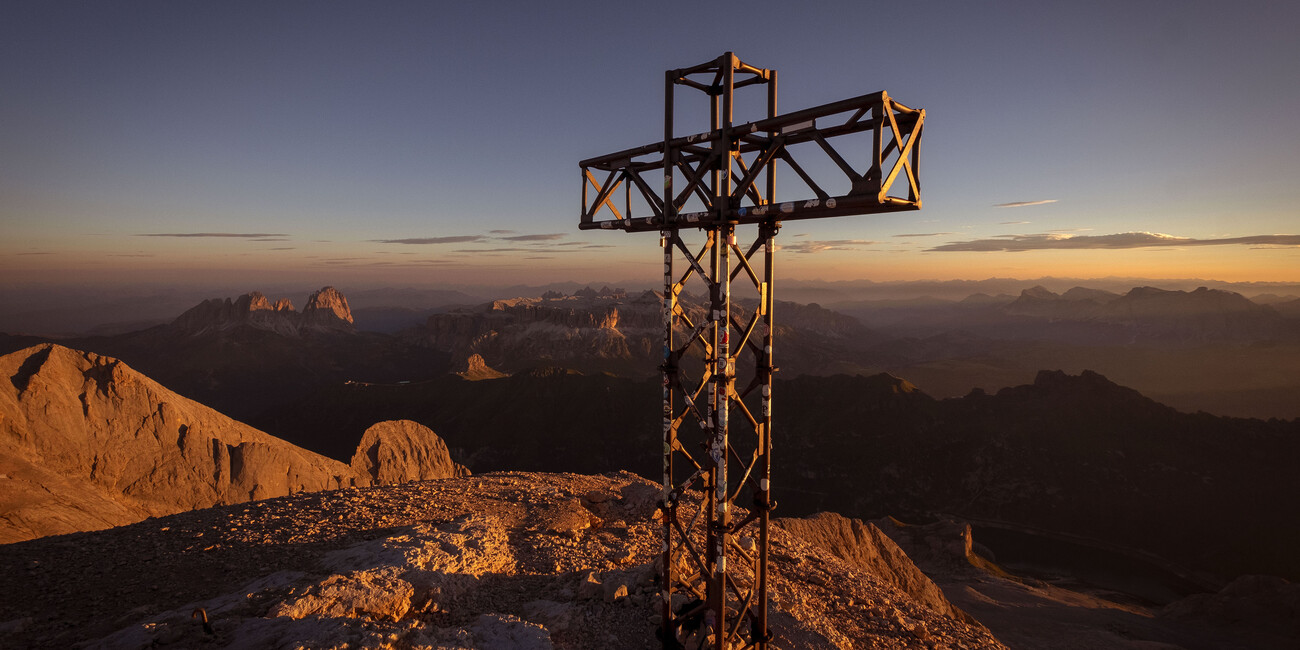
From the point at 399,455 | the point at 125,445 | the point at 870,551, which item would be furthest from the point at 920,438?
the point at 125,445

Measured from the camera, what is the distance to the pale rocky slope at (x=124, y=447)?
30.1 metres

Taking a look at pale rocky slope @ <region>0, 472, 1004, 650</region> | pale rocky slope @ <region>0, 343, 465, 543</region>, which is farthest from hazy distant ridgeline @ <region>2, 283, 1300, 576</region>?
pale rocky slope @ <region>0, 472, 1004, 650</region>

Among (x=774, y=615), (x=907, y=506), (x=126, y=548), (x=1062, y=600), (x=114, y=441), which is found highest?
(x=126, y=548)

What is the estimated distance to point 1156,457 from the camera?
6406 centimetres

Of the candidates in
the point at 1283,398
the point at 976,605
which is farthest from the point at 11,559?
the point at 1283,398

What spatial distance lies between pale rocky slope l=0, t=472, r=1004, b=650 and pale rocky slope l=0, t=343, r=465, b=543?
2211 centimetres

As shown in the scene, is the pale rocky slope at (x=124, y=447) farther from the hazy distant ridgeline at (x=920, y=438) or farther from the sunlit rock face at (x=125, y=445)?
the hazy distant ridgeline at (x=920, y=438)

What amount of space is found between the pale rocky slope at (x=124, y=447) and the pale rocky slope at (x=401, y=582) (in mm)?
22105

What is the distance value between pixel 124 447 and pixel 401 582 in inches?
1503

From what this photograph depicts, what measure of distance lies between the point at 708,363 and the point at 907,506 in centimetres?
6994

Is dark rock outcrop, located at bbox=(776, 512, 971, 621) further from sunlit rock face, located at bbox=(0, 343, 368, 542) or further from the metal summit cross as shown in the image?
sunlit rock face, located at bbox=(0, 343, 368, 542)

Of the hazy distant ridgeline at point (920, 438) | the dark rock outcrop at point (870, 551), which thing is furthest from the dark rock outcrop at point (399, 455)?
the hazy distant ridgeline at point (920, 438)

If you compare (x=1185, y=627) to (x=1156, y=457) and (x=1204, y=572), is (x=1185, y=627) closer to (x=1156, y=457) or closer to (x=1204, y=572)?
(x=1204, y=572)

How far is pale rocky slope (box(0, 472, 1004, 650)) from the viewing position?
7.88 m
